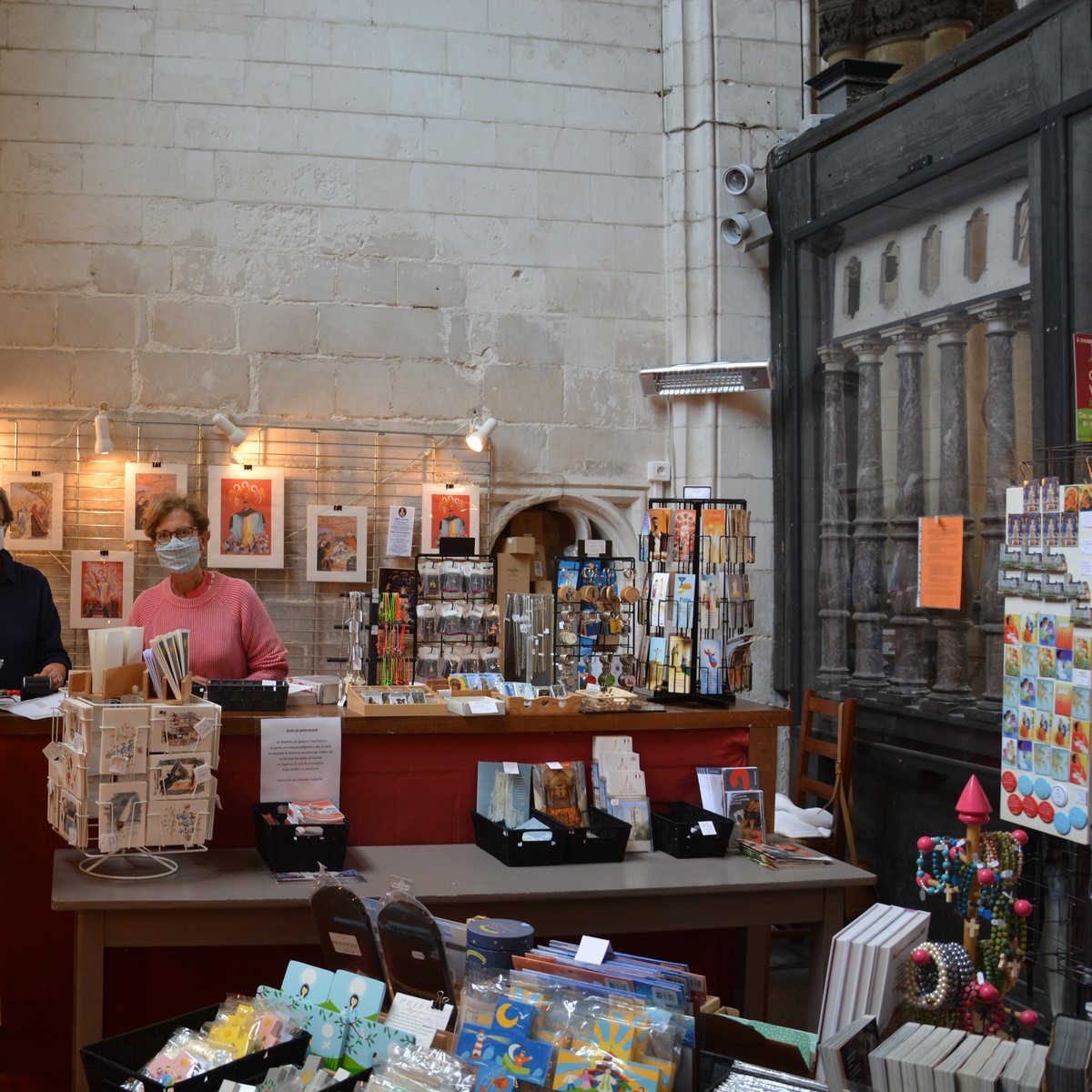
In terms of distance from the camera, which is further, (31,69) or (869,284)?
(31,69)

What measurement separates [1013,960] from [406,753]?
1756mm

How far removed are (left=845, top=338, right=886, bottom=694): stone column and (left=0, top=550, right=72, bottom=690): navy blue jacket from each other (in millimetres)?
3739

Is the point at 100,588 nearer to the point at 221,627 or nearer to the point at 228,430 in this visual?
the point at 228,430

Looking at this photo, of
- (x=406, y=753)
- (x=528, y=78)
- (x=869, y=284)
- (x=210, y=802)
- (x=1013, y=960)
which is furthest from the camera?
(x=528, y=78)

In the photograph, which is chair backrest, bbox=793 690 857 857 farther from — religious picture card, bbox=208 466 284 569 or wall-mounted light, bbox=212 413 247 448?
wall-mounted light, bbox=212 413 247 448

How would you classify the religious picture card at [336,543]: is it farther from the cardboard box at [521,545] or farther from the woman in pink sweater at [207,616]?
the woman in pink sweater at [207,616]

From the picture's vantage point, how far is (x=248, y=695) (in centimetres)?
347

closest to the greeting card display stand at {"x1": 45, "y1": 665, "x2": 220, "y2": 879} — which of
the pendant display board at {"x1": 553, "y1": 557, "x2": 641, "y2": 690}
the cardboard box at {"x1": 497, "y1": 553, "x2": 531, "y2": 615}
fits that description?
the pendant display board at {"x1": 553, "y1": 557, "x2": 641, "y2": 690}

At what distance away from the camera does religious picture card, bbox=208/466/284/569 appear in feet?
21.5

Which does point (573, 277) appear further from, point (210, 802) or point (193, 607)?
point (210, 802)

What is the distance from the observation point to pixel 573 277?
709 centimetres

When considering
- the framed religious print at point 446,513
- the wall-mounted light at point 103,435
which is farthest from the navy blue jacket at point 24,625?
the framed religious print at point 446,513

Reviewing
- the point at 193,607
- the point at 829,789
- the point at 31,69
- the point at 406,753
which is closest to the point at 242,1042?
the point at 406,753

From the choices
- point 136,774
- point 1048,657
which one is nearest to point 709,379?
point 1048,657
